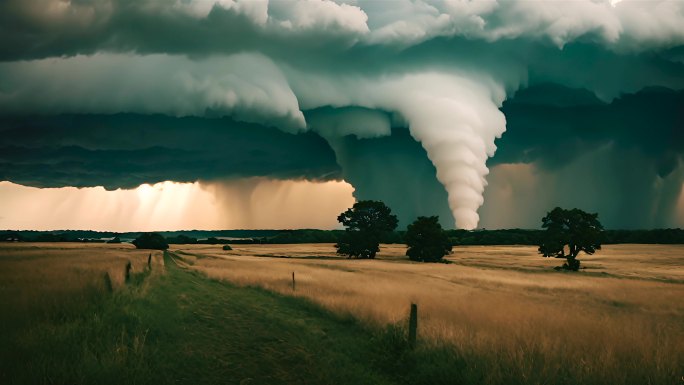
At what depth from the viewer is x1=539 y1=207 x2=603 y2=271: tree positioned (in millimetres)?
56938

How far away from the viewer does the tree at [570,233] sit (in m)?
56.9

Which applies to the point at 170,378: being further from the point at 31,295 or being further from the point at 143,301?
the point at 31,295

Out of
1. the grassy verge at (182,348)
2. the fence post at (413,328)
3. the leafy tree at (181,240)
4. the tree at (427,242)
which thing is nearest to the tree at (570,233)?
the tree at (427,242)

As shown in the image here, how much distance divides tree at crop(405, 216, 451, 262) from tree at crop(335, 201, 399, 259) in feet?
27.7

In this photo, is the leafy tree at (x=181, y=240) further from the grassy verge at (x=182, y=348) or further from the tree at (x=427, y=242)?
the grassy verge at (x=182, y=348)

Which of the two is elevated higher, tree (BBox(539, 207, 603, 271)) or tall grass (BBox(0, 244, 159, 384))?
tree (BBox(539, 207, 603, 271))

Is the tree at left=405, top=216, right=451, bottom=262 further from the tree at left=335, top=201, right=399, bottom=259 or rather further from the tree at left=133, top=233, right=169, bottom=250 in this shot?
the tree at left=133, top=233, right=169, bottom=250

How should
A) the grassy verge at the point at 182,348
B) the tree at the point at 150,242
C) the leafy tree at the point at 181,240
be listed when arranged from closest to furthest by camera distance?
1. the grassy verge at the point at 182,348
2. the tree at the point at 150,242
3. the leafy tree at the point at 181,240

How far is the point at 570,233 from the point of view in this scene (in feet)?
192

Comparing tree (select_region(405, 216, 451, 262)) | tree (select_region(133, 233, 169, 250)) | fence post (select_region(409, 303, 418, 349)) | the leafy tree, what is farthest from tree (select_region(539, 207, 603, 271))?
the leafy tree

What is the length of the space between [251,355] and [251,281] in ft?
62.7

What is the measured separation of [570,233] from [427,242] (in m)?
20.6

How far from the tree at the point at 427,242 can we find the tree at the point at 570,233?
16.2 meters

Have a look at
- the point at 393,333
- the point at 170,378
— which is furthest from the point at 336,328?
the point at 170,378
